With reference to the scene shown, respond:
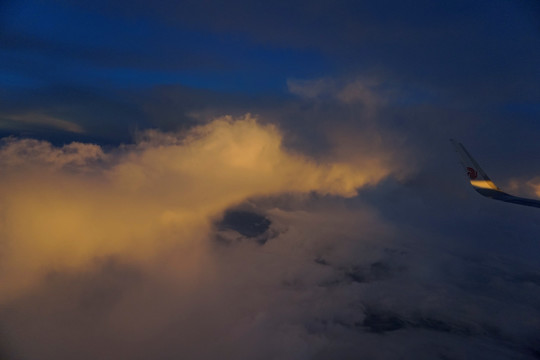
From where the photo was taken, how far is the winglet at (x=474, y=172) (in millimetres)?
10078

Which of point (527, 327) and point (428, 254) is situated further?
point (428, 254)

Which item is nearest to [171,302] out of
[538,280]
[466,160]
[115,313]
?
[115,313]

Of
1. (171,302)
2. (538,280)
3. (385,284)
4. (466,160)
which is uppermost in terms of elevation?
(466,160)

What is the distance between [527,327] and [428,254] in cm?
2656

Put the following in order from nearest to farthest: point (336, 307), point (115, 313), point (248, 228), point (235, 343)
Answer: point (235, 343), point (336, 307), point (115, 313), point (248, 228)

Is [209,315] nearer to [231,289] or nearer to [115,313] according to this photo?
[231,289]

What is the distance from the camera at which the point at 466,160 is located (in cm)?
1022

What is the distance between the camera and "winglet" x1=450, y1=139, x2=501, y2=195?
33.1ft

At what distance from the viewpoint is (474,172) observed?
33.7 feet

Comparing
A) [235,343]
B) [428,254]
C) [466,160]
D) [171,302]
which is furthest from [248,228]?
[466,160]

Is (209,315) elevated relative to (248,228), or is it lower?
lower

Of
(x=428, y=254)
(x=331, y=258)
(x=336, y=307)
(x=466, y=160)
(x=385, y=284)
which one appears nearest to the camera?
A: (x=466, y=160)

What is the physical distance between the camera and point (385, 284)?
1996 inches

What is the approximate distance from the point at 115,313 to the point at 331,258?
175ft
